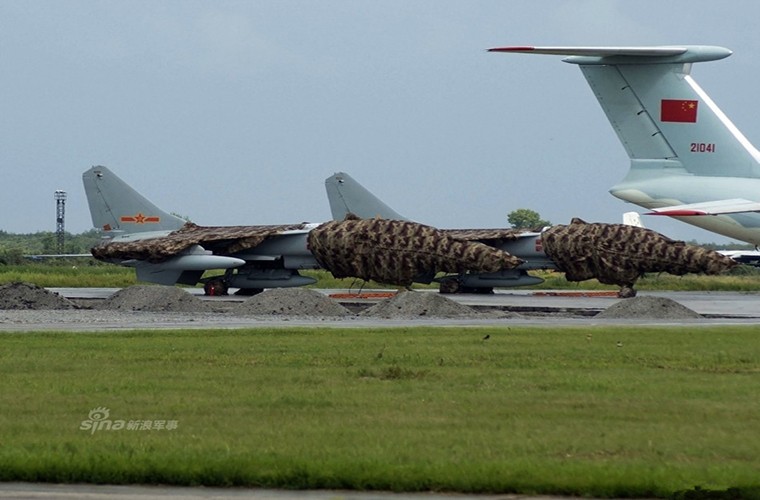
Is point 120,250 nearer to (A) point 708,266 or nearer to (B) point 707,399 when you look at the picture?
(A) point 708,266

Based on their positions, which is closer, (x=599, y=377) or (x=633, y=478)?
(x=633, y=478)

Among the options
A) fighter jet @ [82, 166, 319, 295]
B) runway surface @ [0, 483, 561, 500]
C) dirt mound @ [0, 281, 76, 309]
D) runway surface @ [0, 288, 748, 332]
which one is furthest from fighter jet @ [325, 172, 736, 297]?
runway surface @ [0, 483, 561, 500]

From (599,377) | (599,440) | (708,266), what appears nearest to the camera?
(599,440)

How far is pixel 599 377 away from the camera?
12.3 metres

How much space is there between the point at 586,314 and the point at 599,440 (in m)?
18.3

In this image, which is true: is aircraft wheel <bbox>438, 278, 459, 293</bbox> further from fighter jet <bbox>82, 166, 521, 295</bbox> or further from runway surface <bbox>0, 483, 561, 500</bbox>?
runway surface <bbox>0, 483, 561, 500</bbox>

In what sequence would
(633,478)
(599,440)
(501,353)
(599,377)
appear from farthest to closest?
(501,353) < (599,377) < (599,440) < (633,478)

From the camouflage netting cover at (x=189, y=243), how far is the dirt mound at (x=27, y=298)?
20.1 feet

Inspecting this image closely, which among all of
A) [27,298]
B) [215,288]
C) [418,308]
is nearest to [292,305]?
[418,308]

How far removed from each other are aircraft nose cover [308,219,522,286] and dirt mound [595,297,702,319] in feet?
23.0

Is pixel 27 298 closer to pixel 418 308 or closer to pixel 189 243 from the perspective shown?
pixel 189 243

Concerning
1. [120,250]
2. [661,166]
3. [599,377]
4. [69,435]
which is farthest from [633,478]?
[120,250]

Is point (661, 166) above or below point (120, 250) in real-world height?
above

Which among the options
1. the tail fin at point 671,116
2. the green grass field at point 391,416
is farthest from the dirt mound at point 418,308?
the green grass field at point 391,416
